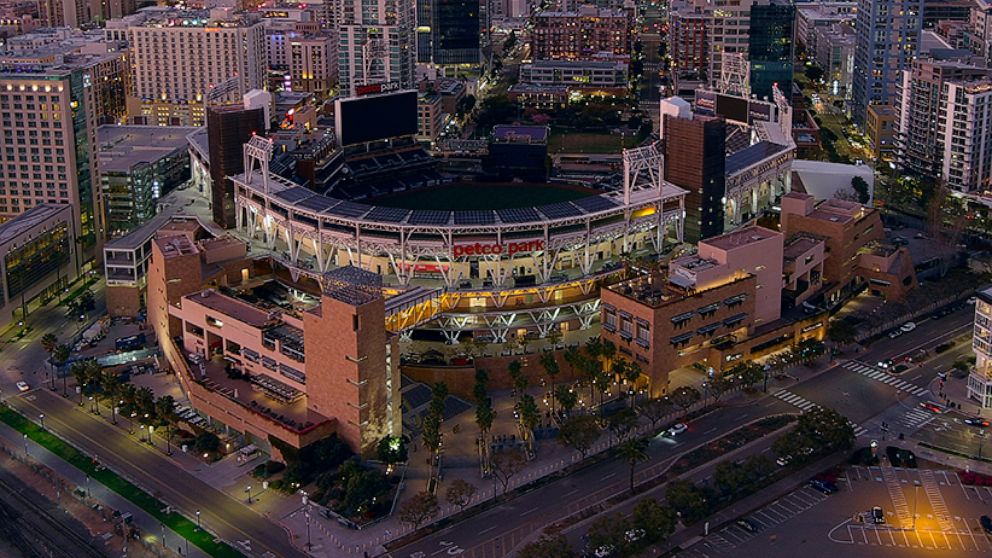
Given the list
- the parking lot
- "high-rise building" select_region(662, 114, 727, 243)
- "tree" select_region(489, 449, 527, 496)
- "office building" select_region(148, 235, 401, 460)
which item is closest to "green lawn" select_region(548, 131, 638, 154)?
"high-rise building" select_region(662, 114, 727, 243)

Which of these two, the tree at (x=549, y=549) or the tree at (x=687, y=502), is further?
the tree at (x=687, y=502)

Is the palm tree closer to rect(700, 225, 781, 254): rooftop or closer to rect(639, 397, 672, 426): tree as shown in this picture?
rect(639, 397, 672, 426): tree

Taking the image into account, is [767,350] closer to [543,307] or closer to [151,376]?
[543,307]

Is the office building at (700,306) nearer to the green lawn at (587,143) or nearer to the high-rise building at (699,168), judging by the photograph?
A: the high-rise building at (699,168)

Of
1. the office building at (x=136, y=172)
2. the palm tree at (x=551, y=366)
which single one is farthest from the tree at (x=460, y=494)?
the office building at (x=136, y=172)

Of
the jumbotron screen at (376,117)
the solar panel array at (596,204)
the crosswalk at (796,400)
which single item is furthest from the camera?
the jumbotron screen at (376,117)

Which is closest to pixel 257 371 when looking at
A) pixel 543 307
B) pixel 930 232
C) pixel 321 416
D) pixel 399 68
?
pixel 321 416

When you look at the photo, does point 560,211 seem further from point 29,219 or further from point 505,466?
point 29,219

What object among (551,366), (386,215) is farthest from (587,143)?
(551,366)
